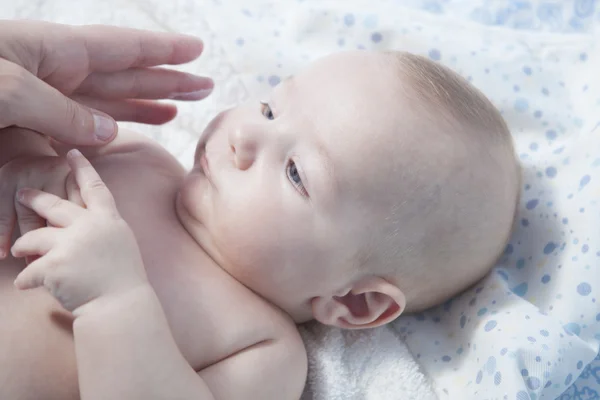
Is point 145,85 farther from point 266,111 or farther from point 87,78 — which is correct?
point 266,111

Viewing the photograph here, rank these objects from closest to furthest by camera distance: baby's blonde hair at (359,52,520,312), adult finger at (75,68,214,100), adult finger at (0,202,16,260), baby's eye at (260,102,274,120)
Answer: adult finger at (0,202,16,260) < baby's blonde hair at (359,52,520,312) < baby's eye at (260,102,274,120) < adult finger at (75,68,214,100)

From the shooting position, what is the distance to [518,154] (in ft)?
4.65

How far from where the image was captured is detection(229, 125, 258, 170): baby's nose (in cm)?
113

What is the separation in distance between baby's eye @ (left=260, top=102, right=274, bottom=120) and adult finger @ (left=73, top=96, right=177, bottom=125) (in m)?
0.32

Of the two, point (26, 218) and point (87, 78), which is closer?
point (26, 218)

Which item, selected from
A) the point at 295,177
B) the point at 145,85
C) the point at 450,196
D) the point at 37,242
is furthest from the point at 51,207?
the point at 450,196

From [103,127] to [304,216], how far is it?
386mm

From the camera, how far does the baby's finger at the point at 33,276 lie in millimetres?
905

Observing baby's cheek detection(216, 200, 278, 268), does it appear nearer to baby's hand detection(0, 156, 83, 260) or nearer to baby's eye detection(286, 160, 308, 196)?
baby's eye detection(286, 160, 308, 196)

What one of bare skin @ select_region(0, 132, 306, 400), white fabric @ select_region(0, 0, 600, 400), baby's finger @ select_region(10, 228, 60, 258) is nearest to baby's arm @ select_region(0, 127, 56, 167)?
bare skin @ select_region(0, 132, 306, 400)

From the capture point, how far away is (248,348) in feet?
3.68

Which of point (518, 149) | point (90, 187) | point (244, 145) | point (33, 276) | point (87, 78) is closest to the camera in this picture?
point (33, 276)

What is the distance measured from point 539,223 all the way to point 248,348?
25.3 inches

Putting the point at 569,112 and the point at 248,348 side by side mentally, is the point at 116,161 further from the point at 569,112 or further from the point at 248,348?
the point at 569,112
